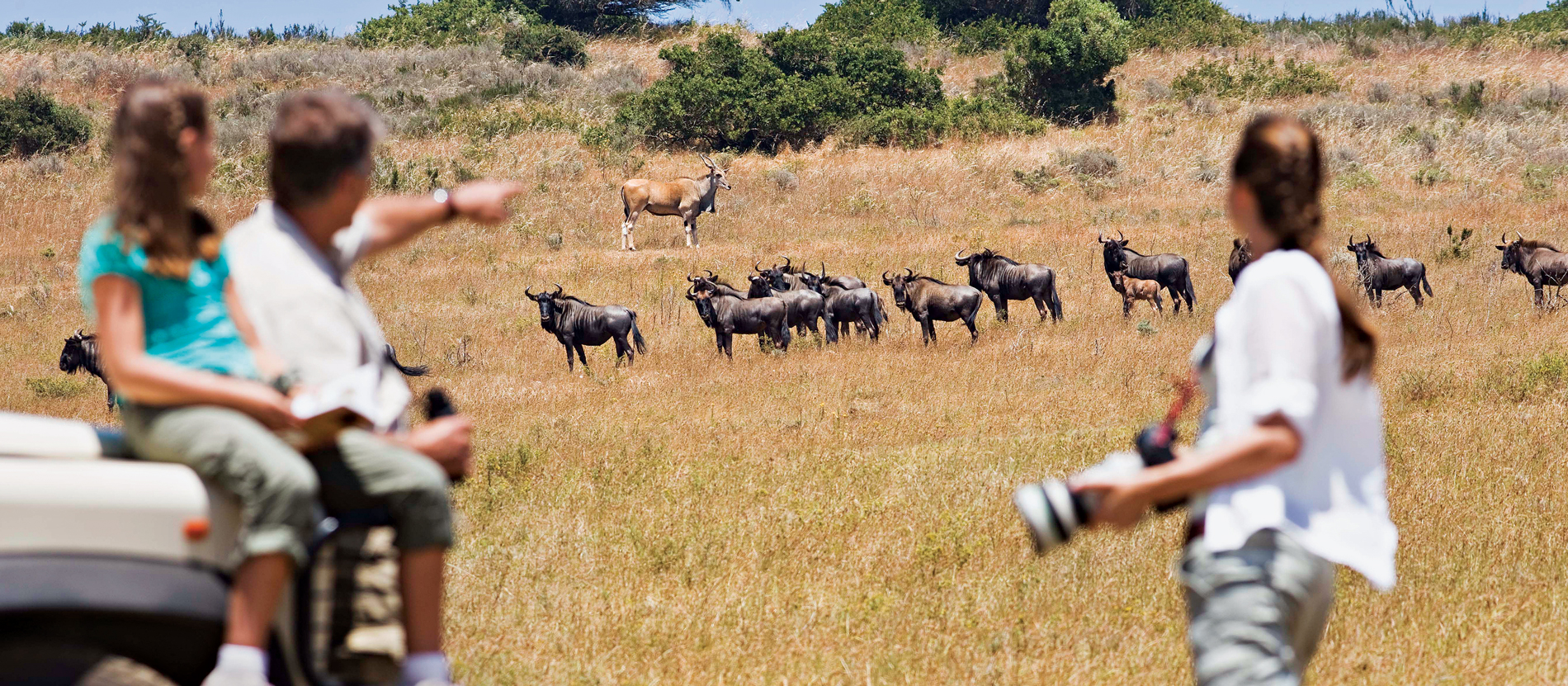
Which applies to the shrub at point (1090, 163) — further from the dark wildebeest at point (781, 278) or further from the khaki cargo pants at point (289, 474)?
the khaki cargo pants at point (289, 474)

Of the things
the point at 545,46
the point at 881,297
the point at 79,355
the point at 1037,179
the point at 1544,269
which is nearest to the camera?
the point at 79,355

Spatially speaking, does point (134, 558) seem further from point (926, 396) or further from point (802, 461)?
point (926, 396)

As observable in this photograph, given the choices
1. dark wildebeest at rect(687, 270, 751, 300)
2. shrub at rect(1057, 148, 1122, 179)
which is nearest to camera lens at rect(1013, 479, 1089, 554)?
dark wildebeest at rect(687, 270, 751, 300)

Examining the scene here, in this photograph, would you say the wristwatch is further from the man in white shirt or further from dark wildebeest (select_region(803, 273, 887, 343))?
dark wildebeest (select_region(803, 273, 887, 343))

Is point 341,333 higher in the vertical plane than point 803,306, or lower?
higher

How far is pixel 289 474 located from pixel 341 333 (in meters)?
0.38

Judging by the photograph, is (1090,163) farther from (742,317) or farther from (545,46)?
(545,46)

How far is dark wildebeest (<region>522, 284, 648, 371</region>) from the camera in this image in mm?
18344

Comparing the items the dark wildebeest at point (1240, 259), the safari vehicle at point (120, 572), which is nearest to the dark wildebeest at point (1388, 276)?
the dark wildebeest at point (1240, 259)

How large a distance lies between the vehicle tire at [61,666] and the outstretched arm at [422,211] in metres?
1.12

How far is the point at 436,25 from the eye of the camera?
65125 mm

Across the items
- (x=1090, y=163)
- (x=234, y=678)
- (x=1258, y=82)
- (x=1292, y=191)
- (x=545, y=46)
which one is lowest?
(x=1090, y=163)

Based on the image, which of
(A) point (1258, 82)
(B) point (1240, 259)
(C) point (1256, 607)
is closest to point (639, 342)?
(B) point (1240, 259)

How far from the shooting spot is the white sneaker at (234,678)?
9.53 ft
